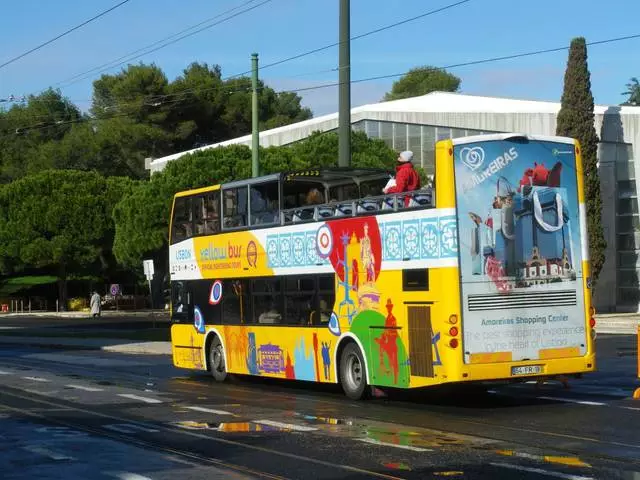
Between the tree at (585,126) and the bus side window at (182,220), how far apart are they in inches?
1063

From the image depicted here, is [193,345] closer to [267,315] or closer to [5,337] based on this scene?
[267,315]

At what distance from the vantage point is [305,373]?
19266 mm

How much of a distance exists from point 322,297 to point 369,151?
125 feet

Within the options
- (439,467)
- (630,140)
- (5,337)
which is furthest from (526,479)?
(630,140)

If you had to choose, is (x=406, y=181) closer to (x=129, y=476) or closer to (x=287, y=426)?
(x=287, y=426)

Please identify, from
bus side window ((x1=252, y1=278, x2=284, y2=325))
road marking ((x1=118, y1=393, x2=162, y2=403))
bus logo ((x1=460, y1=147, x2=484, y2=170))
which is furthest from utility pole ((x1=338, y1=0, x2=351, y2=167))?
bus logo ((x1=460, y1=147, x2=484, y2=170))

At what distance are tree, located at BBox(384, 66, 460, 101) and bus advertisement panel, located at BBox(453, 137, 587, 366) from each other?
116 meters

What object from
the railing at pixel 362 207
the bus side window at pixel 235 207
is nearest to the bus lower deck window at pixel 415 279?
the railing at pixel 362 207

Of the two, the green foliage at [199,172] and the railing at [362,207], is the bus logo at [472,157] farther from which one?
the green foliage at [199,172]

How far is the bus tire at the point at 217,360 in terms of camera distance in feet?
74.0

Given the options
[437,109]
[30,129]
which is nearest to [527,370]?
[437,109]

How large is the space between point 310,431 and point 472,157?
4.51 metres

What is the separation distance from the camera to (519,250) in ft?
52.7

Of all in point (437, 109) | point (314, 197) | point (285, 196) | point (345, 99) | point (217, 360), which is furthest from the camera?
point (437, 109)
